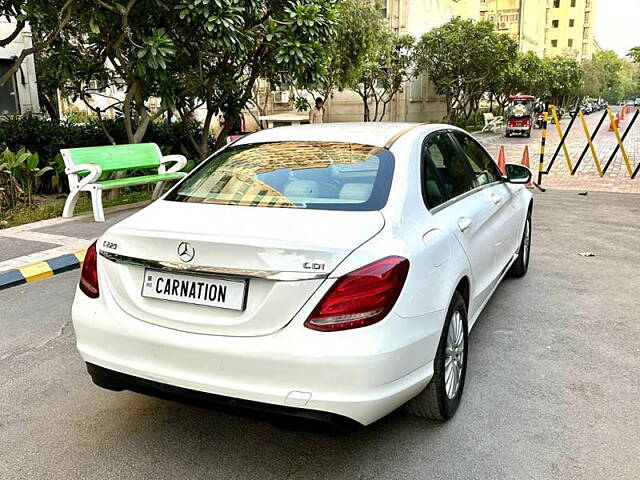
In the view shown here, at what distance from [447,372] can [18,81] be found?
1388cm

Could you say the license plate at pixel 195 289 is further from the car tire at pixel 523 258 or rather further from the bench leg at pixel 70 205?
the bench leg at pixel 70 205

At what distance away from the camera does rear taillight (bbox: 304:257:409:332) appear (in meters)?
2.36

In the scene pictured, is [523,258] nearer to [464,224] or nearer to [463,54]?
[464,224]

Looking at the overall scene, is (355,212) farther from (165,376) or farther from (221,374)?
(165,376)

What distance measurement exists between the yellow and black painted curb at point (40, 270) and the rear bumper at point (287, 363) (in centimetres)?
336

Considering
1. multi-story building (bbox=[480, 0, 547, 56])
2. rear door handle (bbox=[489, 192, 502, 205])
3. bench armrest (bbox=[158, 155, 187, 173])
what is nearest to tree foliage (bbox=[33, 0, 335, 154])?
bench armrest (bbox=[158, 155, 187, 173])

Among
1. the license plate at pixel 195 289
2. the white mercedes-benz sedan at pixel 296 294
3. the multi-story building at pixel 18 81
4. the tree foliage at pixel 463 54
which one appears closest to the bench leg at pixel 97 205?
the white mercedes-benz sedan at pixel 296 294

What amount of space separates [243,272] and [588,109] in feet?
268

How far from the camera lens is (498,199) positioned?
4297mm

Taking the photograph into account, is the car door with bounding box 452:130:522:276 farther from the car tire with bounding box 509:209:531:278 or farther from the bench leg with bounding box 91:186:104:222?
the bench leg with bounding box 91:186:104:222

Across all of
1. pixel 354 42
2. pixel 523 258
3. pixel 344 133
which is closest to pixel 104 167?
pixel 344 133

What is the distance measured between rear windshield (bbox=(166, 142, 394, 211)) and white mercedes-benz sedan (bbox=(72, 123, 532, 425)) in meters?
0.01

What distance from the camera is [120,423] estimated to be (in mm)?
3104

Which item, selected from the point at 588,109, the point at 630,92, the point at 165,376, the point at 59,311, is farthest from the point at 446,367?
the point at 630,92
